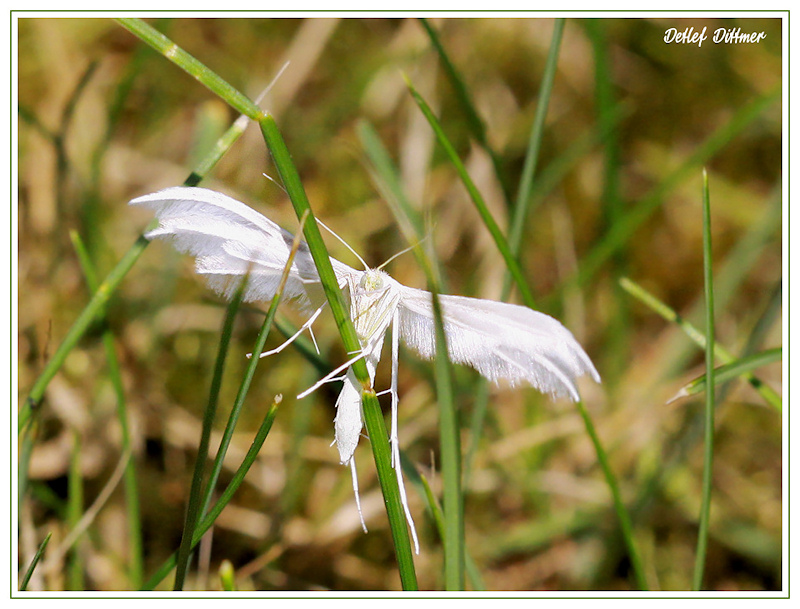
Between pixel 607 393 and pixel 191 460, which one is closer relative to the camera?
pixel 191 460

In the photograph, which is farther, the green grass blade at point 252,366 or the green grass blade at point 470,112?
the green grass blade at point 470,112

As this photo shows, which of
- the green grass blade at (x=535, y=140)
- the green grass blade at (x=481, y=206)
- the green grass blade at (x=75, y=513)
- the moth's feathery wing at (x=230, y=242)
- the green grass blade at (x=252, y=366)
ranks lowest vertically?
the green grass blade at (x=75, y=513)

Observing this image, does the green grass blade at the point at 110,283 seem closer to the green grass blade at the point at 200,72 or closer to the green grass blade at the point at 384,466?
the green grass blade at the point at 200,72

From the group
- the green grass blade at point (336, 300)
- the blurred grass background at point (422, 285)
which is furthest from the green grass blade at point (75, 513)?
the green grass blade at point (336, 300)

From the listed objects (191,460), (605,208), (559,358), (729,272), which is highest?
(605,208)

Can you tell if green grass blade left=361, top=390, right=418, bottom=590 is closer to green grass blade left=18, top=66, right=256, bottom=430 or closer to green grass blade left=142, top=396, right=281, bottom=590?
green grass blade left=142, top=396, right=281, bottom=590
